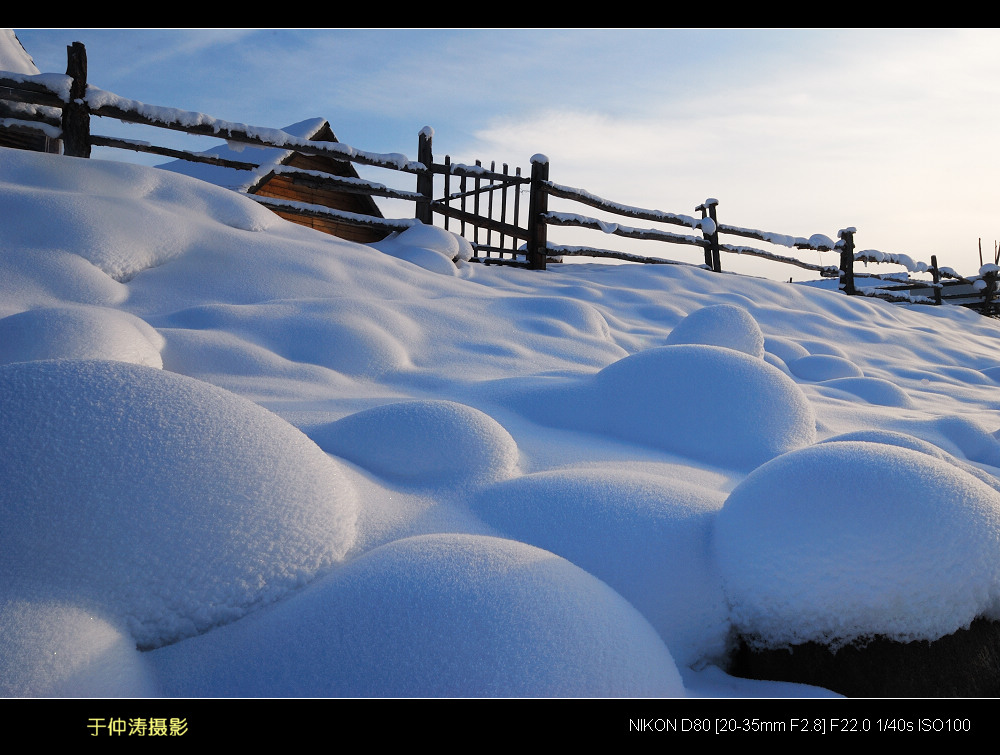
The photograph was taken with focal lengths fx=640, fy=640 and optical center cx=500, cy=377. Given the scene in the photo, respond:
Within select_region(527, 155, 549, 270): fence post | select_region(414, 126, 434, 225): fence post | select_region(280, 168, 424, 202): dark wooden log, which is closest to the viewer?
select_region(280, 168, 424, 202): dark wooden log

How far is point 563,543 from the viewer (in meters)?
1.29

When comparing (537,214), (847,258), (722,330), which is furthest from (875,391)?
(847,258)

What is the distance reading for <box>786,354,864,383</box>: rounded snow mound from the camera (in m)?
3.94

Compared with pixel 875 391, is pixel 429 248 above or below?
above

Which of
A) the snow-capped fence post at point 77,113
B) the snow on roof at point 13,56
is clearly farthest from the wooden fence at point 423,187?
the snow on roof at point 13,56

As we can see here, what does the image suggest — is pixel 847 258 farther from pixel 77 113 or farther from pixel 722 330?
pixel 77 113

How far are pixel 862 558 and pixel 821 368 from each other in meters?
3.18

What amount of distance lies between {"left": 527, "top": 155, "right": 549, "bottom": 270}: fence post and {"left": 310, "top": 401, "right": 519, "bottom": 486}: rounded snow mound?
17.9 ft

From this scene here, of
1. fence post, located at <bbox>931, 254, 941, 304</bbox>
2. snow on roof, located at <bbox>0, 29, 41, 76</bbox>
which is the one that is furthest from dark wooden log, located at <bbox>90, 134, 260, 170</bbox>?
fence post, located at <bbox>931, 254, 941, 304</bbox>

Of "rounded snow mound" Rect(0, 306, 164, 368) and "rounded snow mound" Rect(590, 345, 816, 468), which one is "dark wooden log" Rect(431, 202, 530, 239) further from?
"rounded snow mound" Rect(0, 306, 164, 368)

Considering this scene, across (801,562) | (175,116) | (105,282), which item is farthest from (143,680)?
(175,116)

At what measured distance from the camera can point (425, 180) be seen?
6.71 m
